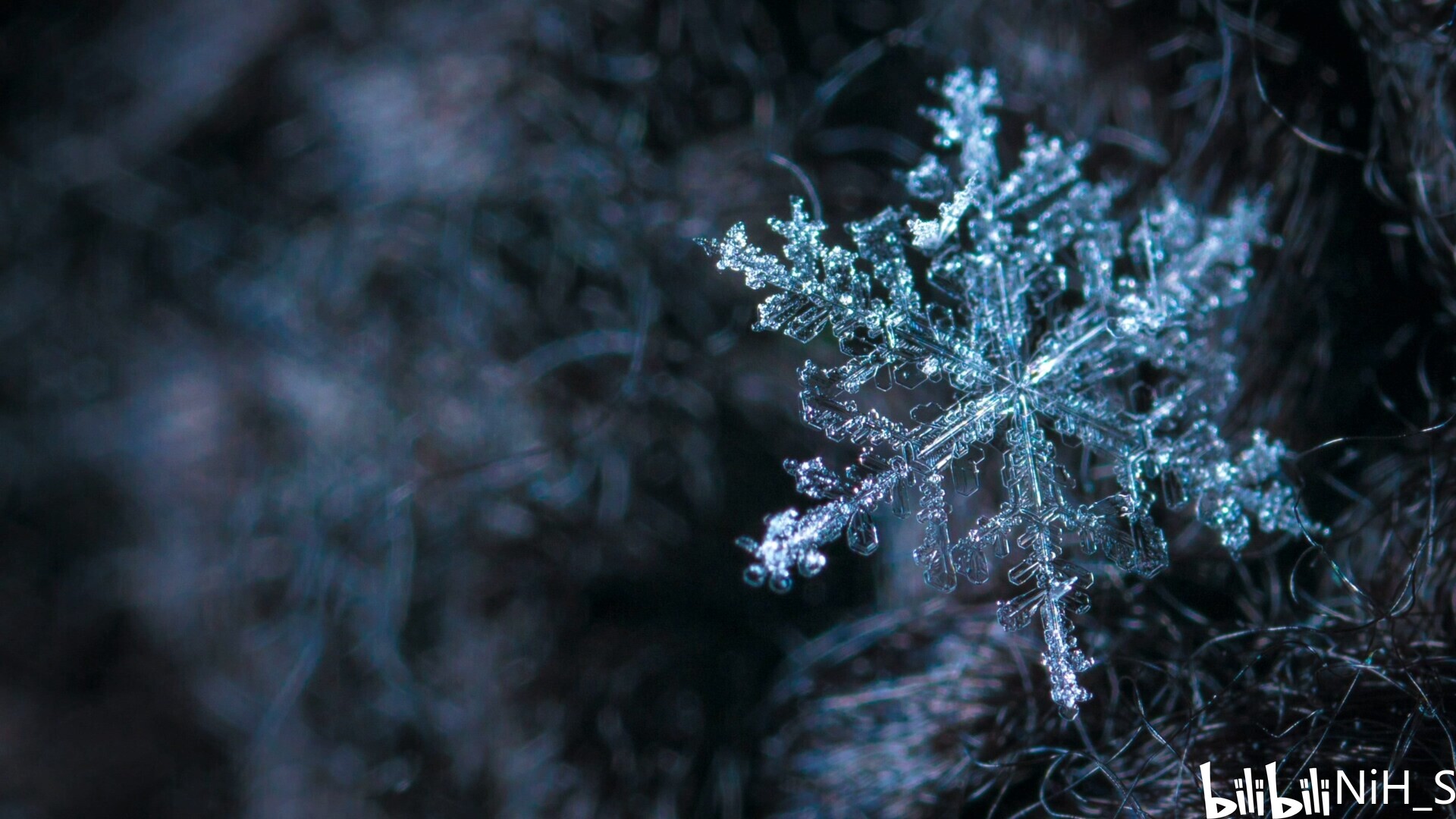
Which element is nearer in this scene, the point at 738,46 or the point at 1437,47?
the point at 1437,47

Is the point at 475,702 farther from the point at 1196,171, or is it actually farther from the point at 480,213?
the point at 1196,171

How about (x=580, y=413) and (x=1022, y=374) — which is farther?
(x=580, y=413)

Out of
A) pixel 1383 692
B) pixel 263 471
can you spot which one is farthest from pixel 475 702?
pixel 1383 692
